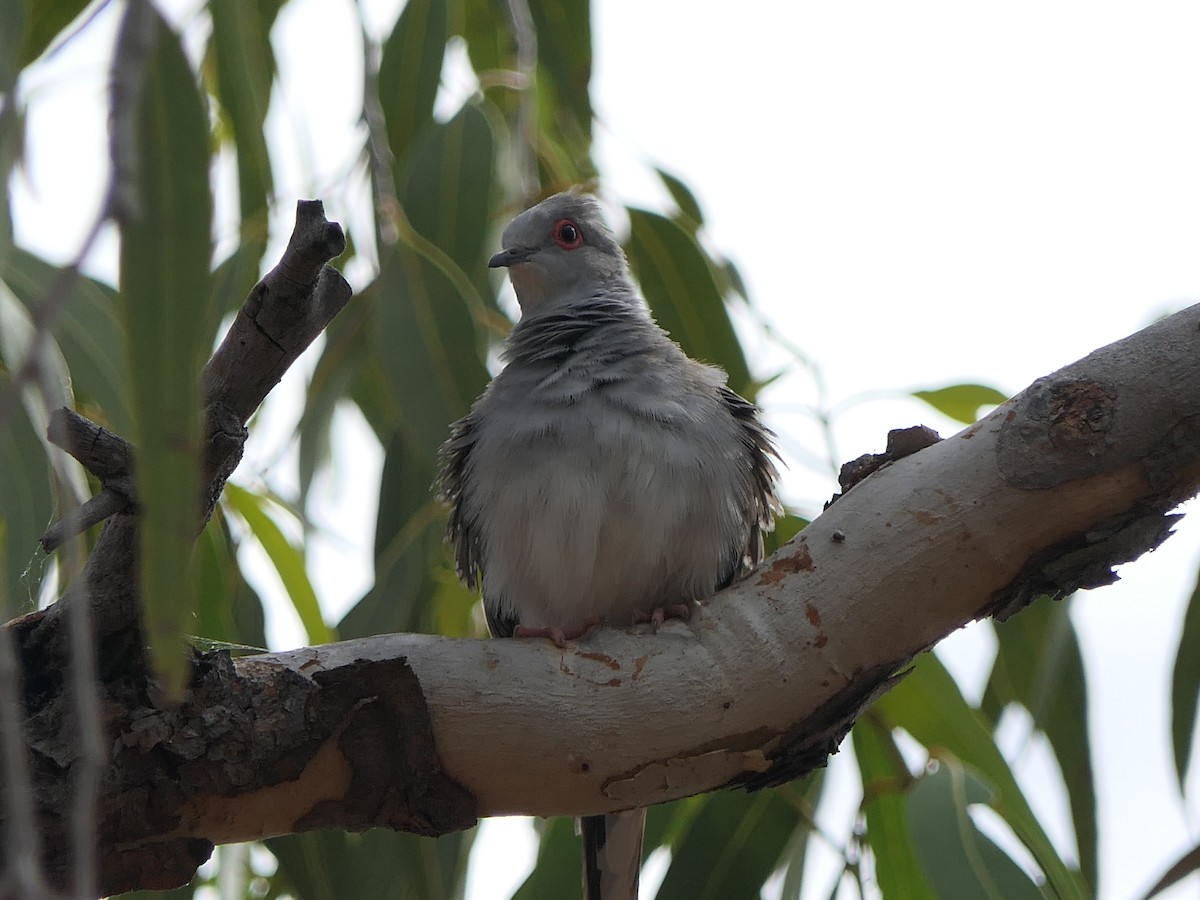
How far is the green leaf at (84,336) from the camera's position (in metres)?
2.61

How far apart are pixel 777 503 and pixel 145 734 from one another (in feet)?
5.28

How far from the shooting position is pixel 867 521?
212 centimetres

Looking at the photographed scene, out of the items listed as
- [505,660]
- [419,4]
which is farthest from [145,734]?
[419,4]

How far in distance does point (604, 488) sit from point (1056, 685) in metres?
1.26

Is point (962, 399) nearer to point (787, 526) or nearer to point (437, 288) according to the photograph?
point (787, 526)

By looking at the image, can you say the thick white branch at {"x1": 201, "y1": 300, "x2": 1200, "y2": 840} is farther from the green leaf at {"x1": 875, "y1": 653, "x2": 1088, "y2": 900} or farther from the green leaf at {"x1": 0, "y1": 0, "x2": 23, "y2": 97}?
the green leaf at {"x1": 0, "y1": 0, "x2": 23, "y2": 97}

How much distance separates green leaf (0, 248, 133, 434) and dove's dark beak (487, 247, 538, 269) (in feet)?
3.59

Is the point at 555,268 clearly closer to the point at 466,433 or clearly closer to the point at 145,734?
the point at 466,433

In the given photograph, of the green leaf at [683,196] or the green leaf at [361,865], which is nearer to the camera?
the green leaf at [361,865]

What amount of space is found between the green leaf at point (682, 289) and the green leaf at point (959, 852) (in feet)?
4.05

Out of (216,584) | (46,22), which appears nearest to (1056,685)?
(216,584)

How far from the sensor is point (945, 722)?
2.66 metres

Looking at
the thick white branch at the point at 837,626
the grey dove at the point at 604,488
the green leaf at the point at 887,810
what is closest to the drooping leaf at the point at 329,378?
the grey dove at the point at 604,488

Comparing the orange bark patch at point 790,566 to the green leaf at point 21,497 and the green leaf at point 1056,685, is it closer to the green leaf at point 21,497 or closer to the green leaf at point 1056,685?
the green leaf at point 1056,685
